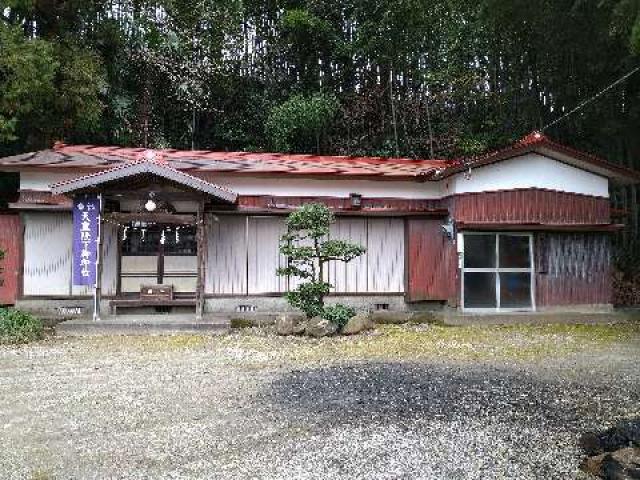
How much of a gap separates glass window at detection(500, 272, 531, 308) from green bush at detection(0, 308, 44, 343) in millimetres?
8863

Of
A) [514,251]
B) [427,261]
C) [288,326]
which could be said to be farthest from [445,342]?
[514,251]

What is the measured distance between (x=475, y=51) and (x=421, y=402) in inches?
655

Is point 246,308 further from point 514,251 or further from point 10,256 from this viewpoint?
point 514,251

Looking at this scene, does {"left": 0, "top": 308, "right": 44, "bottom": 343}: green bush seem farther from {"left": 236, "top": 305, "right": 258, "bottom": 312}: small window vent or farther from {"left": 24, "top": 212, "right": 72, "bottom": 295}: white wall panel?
{"left": 236, "top": 305, "right": 258, "bottom": 312}: small window vent

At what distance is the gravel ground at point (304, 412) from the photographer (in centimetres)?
362

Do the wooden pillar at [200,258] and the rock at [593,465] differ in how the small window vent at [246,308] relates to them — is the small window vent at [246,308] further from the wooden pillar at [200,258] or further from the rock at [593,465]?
the rock at [593,465]

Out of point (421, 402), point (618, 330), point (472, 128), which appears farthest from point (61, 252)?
point (472, 128)

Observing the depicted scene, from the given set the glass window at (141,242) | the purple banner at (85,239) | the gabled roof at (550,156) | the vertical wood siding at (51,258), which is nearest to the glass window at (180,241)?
the glass window at (141,242)

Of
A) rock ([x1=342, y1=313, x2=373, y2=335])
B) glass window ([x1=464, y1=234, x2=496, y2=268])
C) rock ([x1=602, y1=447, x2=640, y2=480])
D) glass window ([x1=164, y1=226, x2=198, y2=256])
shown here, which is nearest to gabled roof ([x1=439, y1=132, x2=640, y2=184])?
glass window ([x1=464, y1=234, x2=496, y2=268])

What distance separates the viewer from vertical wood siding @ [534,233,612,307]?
11352 millimetres

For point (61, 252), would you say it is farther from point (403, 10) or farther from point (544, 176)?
point (403, 10)

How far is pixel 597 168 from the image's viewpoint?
11.5 meters

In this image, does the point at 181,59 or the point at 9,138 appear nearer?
the point at 9,138

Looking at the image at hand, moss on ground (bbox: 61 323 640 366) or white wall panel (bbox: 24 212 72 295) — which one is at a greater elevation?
white wall panel (bbox: 24 212 72 295)
